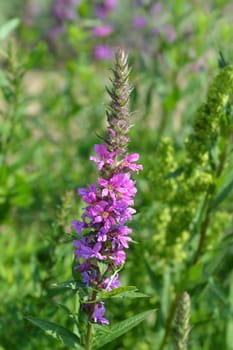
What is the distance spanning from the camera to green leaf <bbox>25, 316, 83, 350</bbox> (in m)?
2.09

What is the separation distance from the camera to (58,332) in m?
2.13

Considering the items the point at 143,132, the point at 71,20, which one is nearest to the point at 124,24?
the point at 71,20

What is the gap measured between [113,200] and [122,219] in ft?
0.25

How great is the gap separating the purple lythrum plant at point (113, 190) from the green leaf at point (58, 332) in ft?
0.79

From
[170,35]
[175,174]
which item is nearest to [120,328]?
[175,174]

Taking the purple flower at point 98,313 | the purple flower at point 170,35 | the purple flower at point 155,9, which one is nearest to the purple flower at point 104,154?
the purple flower at point 98,313

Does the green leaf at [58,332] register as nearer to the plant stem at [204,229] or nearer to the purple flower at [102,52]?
the plant stem at [204,229]

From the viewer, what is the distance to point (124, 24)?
356 inches

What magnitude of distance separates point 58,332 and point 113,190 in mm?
605

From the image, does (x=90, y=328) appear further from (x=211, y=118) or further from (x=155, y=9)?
(x=155, y=9)

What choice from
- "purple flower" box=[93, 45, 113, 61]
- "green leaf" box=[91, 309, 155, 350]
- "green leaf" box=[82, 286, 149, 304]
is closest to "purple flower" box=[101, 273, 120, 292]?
"green leaf" box=[82, 286, 149, 304]

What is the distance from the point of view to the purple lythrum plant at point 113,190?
183cm

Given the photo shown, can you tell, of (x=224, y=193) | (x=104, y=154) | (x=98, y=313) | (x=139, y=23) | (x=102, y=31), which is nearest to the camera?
(x=104, y=154)

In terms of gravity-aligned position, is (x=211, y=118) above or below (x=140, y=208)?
above
